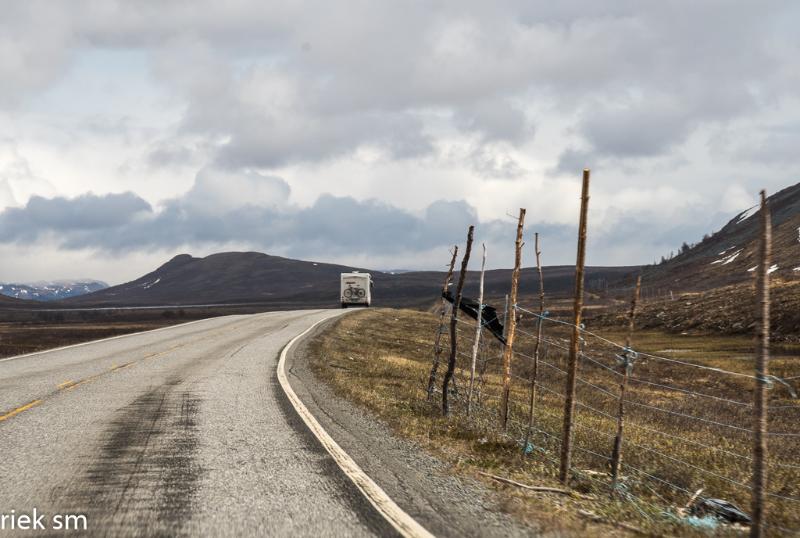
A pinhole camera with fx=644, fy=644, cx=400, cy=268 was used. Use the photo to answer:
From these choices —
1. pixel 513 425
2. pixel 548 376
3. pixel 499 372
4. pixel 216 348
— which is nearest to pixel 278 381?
pixel 513 425

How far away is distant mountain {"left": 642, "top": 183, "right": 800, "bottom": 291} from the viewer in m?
123

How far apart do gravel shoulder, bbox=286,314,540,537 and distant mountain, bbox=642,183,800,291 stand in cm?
9803

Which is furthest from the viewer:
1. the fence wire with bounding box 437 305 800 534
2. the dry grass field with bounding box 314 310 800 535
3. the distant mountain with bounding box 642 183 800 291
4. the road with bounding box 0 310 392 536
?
the distant mountain with bounding box 642 183 800 291

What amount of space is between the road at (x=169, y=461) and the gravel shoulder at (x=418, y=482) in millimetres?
490

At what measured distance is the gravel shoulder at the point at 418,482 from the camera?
5871 mm

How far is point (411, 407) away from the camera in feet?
44.1

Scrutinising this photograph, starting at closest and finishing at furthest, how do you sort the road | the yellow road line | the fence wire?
the road, the fence wire, the yellow road line

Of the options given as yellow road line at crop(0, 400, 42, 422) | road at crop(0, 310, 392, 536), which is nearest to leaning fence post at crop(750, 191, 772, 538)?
road at crop(0, 310, 392, 536)

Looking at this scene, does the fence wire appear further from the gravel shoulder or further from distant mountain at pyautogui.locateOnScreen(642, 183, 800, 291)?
distant mountain at pyautogui.locateOnScreen(642, 183, 800, 291)

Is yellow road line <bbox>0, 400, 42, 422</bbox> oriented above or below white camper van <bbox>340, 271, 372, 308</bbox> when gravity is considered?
below

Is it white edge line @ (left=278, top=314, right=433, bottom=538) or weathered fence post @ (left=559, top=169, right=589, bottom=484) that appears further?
weathered fence post @ (left=559, top=169, right=589, bottom=484)

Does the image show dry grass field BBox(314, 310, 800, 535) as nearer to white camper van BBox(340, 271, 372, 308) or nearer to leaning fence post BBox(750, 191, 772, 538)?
leaning fence post BBox(750, 191, 772, 538)

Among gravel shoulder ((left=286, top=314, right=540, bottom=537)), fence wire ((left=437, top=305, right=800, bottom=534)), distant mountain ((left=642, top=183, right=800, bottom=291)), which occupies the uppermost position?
distant mountain ((left=642, top=183, right=800, bottom=291))

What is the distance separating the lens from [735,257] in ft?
496
